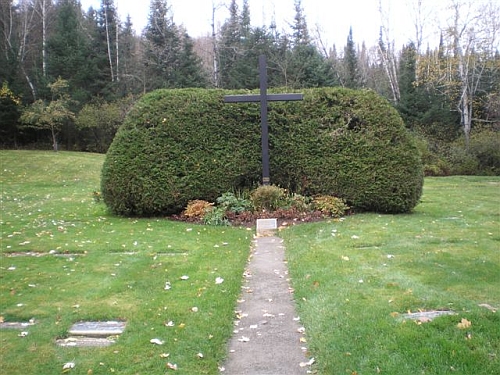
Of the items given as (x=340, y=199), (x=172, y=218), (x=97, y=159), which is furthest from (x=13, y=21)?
(x=340, y=199)

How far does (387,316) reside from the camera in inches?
169

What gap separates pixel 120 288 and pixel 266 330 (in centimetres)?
222

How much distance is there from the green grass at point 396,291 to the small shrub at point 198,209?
2602 millimetres

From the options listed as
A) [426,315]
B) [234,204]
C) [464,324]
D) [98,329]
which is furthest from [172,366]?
[234,204]

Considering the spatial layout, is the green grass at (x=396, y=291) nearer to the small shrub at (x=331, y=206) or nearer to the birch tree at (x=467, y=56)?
the small shrub at (x=331, y=206)

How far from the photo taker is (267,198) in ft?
36.8

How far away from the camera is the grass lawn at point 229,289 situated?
3.62 meters

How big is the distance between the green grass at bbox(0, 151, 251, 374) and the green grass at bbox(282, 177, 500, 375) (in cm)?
103

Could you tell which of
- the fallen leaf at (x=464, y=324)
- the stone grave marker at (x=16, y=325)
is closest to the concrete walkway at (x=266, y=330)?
the fallen leaf at (x=464, y=324)

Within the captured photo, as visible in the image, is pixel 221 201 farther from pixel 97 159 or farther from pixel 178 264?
pixel 97 159

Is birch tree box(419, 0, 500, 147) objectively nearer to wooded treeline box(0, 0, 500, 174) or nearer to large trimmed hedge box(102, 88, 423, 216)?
wooded treeline box(0, 0, 500, 174)

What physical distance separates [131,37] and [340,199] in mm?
39000

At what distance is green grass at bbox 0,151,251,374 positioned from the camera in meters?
3.75

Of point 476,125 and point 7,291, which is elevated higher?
point 476,125
